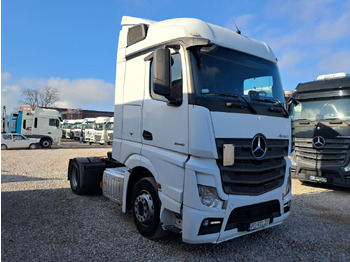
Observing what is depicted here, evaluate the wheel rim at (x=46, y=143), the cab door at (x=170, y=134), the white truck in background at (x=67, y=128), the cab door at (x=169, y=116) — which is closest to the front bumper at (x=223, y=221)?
the cab door at (x=170, y=134)

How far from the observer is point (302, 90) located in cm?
813

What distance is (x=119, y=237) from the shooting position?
3.84 m

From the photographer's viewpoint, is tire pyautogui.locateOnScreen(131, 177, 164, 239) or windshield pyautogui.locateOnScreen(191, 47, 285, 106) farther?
tire pyautogui.locateOnScreen(131, 177, 164, 239)

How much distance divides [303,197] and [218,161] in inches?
193

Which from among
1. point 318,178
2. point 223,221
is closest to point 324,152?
point 318,178

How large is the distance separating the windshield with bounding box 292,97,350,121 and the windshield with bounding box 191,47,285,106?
14.8ft

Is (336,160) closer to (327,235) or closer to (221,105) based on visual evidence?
(327,235)

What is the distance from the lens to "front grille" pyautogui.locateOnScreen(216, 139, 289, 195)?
306 cm

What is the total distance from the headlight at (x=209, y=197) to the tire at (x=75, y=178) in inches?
152

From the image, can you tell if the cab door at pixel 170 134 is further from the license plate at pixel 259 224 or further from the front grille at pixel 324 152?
the front grille at pixel 324 152

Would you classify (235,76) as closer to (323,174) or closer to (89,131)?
(323,174)

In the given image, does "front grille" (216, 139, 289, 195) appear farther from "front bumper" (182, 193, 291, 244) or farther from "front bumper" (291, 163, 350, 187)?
"front bumper" (291, 163, 350, 187)

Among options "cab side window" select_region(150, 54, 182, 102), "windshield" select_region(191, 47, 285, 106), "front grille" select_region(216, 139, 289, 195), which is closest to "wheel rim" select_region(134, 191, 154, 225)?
"front grille" select_region(216, 139, 289, 195)

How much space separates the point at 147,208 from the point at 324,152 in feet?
19.5
